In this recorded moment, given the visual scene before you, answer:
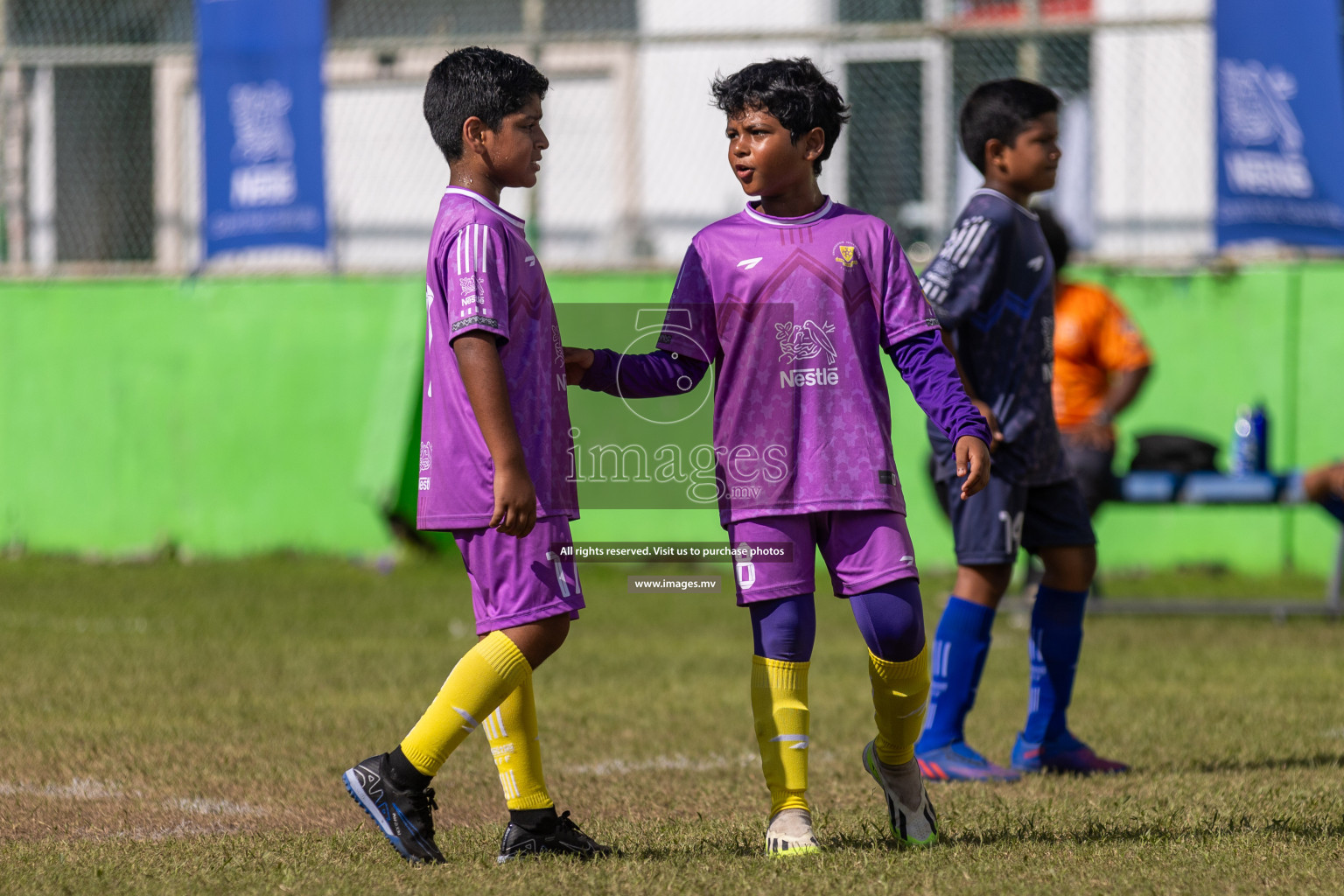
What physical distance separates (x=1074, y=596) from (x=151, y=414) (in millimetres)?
7812

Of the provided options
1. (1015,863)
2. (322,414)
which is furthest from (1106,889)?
(322,414)

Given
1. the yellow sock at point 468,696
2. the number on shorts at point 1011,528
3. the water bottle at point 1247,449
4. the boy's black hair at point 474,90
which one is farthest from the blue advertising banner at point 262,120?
the yellow sock at point 468,696

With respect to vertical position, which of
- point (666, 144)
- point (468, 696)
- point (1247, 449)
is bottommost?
point (468, 696)

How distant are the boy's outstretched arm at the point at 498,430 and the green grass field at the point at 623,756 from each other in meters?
0.73

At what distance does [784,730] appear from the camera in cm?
367

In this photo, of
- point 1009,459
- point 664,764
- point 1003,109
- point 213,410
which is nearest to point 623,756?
point 664,764

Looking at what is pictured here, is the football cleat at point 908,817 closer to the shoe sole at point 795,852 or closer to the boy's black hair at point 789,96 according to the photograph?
the shoe sole at point 795,852

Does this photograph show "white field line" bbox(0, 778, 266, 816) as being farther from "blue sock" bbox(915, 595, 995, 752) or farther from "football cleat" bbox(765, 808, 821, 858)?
"blue sock" bbox(915, 595, 995, 752)

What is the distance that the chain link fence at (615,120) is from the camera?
10.9 m

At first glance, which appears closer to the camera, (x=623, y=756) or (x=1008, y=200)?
(x=1008, y=200)

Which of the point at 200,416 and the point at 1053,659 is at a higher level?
the point at 200,416

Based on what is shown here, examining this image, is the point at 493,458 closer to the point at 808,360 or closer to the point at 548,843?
the point at 808,360

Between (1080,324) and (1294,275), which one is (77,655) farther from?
(1294,275)

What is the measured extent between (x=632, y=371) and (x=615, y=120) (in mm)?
7845
